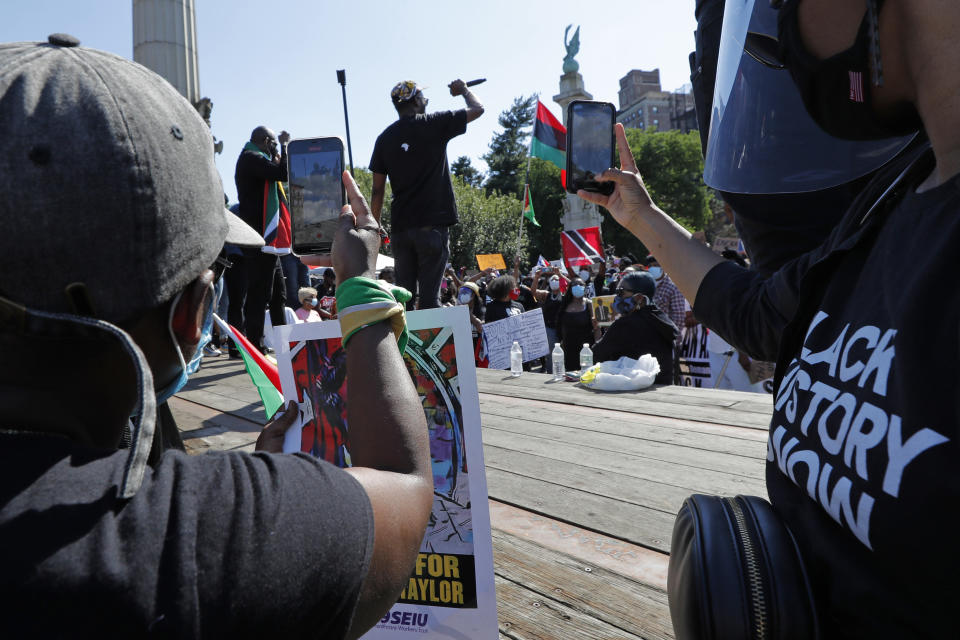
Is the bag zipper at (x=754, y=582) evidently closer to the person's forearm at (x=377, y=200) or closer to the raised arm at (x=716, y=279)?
the raised arm at (x=716, y=279)

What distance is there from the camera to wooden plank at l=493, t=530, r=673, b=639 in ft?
4.34

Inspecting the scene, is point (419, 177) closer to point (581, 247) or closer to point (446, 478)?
point (446, 478)

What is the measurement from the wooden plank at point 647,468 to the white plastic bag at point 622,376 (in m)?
1.21

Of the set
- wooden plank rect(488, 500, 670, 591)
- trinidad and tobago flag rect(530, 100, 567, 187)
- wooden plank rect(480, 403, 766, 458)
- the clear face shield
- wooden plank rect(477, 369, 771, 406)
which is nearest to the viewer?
wooden plank rect(488, 500, 670, 591)

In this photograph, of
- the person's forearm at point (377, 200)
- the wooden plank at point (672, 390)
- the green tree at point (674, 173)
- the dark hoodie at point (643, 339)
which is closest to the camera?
the wooden plank at point (672, 390)

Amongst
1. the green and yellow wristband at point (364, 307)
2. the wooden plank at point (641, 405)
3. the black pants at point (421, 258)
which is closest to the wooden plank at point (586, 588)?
the green and yellow wristband at point (364, 307)

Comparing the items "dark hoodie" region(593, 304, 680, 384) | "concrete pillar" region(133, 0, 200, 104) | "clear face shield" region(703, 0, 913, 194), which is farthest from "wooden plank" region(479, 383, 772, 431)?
"concrete pillar" region(133, 0, 200, 104)

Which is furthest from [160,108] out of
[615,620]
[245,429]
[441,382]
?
[245,429]

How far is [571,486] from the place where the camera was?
2119 mm

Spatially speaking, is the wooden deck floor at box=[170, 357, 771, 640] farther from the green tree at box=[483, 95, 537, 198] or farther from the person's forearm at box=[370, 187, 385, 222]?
the green tree at box=[483, 95, 537, 198]

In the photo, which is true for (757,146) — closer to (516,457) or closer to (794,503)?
(794,503)

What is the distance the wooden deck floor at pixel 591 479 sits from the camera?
1.42 metres

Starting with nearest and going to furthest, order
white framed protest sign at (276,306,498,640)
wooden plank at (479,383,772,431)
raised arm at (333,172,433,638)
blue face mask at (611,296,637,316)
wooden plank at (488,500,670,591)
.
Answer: raised arm at (333,172,433,638) < white framed protest sign at (276,306,498,640) < wooden plank at (488,500,670,591) < wooden plank at (479,383,772,431) < blue face mask at (611,296,637,316)

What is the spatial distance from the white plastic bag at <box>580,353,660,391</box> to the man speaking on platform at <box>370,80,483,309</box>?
4.15ft
